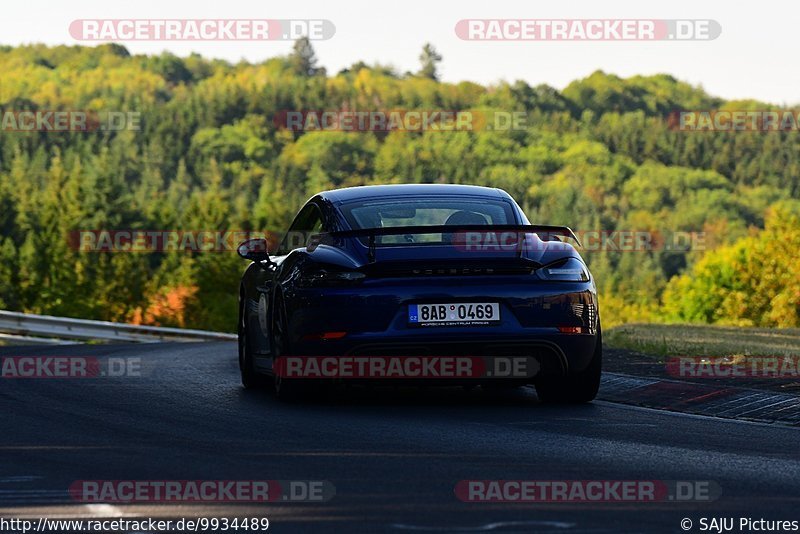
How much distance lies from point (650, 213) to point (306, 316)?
602 ft

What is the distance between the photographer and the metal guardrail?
27250 millimetres

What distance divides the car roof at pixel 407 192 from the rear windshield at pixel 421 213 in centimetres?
11

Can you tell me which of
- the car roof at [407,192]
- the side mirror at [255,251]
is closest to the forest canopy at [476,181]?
the side mirror at [255,251]

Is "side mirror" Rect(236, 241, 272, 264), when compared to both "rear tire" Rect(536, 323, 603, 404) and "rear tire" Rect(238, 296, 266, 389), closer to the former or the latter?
"rear tire" Rect(238, 296, 266, 389)

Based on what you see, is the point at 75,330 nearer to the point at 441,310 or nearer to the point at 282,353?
the point at 282,353

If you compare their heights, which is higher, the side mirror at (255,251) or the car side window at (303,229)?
the car side window at (303,229)

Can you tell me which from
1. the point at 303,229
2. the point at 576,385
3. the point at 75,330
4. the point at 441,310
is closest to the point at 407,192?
the point at 303,229

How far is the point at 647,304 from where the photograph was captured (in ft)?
543

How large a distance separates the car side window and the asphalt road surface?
1063 mm

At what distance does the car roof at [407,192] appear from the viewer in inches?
407

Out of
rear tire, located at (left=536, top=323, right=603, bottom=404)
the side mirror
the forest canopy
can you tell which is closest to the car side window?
the side mirror

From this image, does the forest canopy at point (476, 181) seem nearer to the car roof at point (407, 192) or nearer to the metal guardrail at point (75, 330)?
the metal guardrail at point (75, 330)

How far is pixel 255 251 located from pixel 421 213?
4.93 feet

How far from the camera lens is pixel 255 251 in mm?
10930
